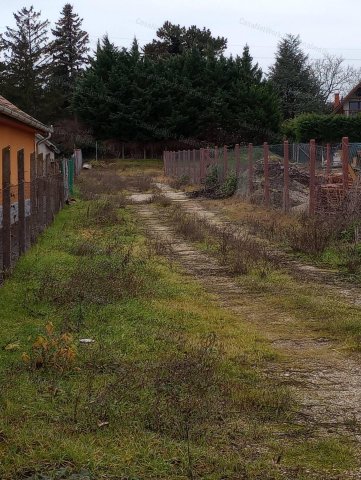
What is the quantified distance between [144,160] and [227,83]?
10279 mm

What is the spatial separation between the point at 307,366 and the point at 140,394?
1652mm

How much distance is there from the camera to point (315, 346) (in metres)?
6.17

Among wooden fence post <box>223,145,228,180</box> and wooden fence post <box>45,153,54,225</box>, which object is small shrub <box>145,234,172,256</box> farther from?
wooden fence post <box>223,145,228,180</box>

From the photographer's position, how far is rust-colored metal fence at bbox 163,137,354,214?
15.1m

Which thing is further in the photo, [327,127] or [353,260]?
[327,127]

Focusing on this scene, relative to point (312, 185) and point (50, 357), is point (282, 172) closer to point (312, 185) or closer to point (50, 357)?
point (312, 185)

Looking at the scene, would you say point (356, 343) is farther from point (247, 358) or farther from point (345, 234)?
point (345, 234)

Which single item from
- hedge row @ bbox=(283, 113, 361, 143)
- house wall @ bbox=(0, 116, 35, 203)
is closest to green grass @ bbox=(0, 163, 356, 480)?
house wall @ bbox=(0, 116, 35, 203)

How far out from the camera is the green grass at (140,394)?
3.63 metres

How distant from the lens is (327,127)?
1868 inches

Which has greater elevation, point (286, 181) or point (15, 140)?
point (15, 140)

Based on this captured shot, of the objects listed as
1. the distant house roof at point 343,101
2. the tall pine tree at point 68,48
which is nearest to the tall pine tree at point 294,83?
the distant house roof at point 343,101

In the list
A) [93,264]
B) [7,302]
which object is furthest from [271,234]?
[7,302]

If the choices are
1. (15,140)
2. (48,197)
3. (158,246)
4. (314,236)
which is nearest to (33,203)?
(158,246)
